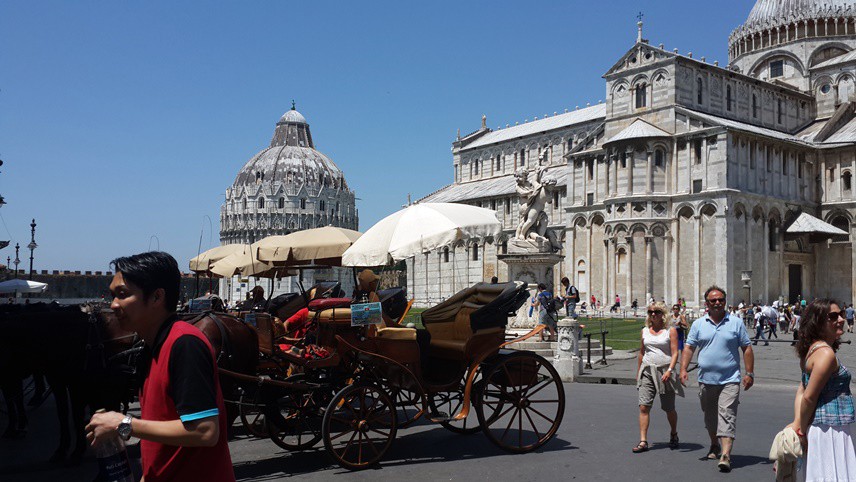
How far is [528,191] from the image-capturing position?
77.5 feet

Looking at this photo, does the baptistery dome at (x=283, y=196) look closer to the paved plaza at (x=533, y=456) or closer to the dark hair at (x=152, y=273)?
the paved plaza at (x=533, y=456)

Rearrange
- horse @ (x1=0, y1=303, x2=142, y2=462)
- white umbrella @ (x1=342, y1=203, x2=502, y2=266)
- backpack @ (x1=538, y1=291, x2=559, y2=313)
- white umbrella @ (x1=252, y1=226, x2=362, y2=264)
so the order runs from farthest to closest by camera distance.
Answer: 1. backpack @ (x1=538, y1=291, x2=559, y2=313)
2. white umbrella @ (x1=252, y1=226, x2=362, y2=264)
3. white umbrella @ (x1=342, y1=203, x2=502, y2=266)
4. horse @ (x1=0, y1=303, x2=142, y2=462)

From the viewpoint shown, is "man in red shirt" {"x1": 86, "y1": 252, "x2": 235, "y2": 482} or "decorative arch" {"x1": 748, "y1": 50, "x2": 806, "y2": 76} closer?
"man in red shirt" {"x1": 86, "y1": 252, "x2": 235, "y2": 482}

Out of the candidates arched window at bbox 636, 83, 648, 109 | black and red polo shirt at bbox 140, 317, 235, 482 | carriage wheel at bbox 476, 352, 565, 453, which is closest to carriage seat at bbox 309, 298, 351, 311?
carriage wheel at bbox 476, 352, 565, 453

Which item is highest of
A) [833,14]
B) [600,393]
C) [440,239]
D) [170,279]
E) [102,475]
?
[833,14]

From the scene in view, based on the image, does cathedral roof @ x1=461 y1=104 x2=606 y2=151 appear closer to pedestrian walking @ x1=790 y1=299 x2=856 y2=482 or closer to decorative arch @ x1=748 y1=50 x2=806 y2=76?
decorative arch @ x1=748 y1=50 x2=806 y2=76

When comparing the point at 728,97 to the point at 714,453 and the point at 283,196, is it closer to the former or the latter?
the point at 714,453

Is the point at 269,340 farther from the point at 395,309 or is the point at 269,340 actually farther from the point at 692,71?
the point at 692,71

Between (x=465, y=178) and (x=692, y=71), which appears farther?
(x=465, y=178)

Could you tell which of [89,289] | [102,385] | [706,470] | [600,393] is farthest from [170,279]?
[89,289]

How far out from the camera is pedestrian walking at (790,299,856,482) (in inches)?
198

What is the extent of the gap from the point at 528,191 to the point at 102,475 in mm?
21138

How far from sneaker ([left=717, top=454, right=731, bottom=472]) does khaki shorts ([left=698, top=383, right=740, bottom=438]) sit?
23 cm

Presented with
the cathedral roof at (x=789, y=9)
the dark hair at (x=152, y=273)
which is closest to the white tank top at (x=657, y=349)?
the dark hair at (x=152, y=273)
